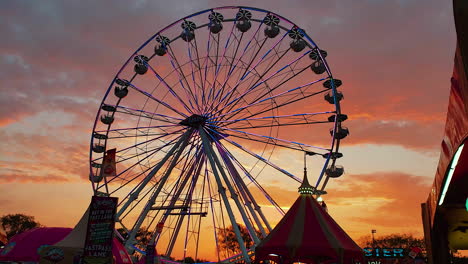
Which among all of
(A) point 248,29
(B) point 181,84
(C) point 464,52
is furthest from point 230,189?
(C) point 464,52

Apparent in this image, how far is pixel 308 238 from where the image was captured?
1346cm

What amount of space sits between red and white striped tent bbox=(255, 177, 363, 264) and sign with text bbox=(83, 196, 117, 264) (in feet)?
14.8

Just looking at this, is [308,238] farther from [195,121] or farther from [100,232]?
[195,121]

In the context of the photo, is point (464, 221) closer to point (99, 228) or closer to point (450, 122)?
point (450, 122)

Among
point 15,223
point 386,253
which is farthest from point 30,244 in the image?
point 15,223

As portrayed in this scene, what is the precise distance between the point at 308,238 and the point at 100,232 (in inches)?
229

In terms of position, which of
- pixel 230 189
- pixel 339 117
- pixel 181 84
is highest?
pixel 181 84

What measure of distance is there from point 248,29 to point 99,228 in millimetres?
16595

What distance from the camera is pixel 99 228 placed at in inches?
460

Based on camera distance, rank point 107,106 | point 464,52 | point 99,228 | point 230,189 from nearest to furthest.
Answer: point 464,52 < point 99,228 < point 230,189 < point 107,106

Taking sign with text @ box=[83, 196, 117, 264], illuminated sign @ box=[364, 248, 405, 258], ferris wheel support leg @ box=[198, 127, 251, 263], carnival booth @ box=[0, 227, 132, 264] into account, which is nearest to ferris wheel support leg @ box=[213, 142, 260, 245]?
ferris wheel support leg @ box=[198, 127, 251, 263]

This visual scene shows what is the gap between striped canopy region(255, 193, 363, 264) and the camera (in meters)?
13.2

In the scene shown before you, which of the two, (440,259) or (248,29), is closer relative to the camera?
(440,259)

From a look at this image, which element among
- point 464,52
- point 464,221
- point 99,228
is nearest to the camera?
point 464,52
